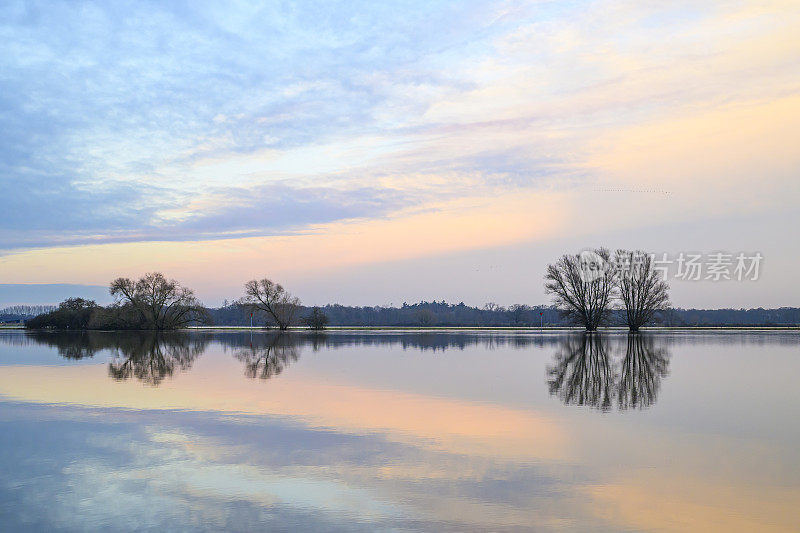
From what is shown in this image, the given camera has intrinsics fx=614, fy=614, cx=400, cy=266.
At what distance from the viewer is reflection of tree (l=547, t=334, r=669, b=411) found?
1527 centimetres

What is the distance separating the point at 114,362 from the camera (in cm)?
2748

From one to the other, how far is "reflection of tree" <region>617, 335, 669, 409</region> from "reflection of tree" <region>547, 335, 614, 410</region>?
394mm

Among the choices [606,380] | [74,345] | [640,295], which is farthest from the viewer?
[640,295]

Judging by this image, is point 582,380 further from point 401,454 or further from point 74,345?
point 74,345

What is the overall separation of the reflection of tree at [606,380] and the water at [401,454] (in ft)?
0.55

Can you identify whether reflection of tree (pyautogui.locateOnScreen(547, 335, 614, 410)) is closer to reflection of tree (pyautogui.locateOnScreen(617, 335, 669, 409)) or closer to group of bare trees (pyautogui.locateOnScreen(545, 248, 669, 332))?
reflection of tree (pyautogui.locateOnScreen(617, 335, 669, 409))

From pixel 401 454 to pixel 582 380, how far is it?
453 inches

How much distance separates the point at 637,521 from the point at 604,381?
13.2m

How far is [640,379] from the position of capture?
19.8 meters

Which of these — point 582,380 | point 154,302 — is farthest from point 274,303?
point 582,380

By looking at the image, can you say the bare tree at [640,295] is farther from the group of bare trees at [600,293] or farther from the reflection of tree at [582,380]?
the reflection of tree at [582,380]

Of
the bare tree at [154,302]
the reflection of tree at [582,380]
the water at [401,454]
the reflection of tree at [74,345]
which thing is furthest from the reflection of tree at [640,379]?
the bare tree at [154,302]

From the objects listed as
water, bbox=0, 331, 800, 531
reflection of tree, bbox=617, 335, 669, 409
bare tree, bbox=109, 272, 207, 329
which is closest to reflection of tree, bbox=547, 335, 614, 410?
water, bbox=0, 331, 800, 531

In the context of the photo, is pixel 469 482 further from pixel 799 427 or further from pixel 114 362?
pixel 114 362
